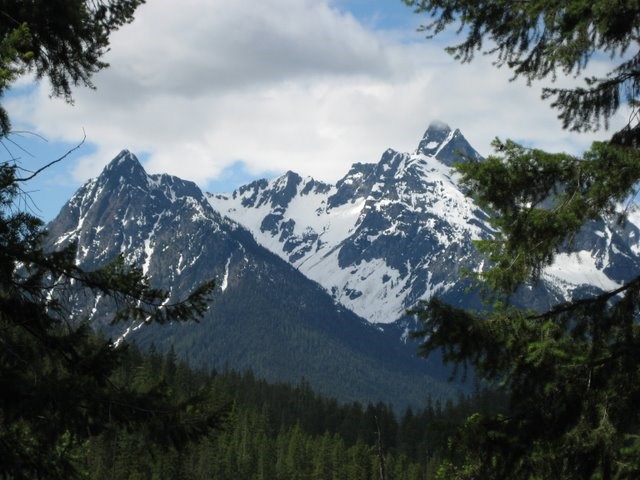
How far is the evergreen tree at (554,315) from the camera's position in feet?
29.2

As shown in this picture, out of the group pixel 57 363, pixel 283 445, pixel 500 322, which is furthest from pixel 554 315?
pixel 283 445

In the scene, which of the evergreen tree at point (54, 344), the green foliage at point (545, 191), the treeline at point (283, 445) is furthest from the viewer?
the treeline at point (283, 445)

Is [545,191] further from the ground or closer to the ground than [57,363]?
further from the ground

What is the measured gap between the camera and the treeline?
68812 mm

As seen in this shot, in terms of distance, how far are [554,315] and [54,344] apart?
6.14m

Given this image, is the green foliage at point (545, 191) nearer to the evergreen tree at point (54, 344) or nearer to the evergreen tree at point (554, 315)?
the evergreen tree at point (554, 315)

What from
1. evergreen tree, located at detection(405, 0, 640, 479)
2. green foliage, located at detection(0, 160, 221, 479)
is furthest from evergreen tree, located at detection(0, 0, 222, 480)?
evergreen tree, located at detection(405, 0, 640, 479)

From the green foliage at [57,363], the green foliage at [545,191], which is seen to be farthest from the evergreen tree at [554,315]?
the green foliage at [57,363]

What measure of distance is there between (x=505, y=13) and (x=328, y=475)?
3364 inches

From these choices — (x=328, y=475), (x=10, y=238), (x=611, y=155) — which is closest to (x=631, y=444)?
(x=611, y=155)

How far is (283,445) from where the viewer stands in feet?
337

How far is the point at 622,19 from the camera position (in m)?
9.19

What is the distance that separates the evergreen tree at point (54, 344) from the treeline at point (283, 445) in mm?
793

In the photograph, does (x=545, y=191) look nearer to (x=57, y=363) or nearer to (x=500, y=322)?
(x=500, y=322)
